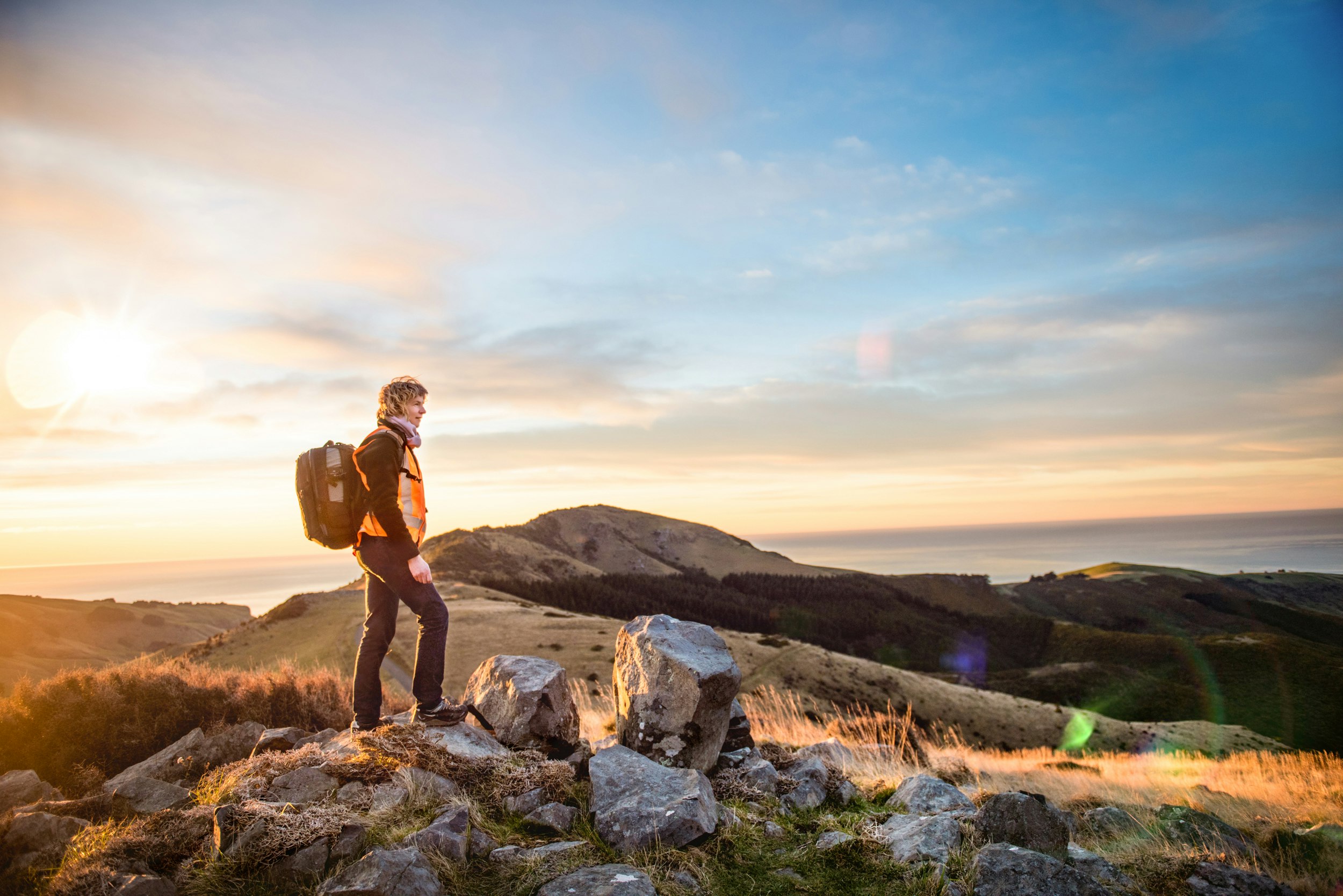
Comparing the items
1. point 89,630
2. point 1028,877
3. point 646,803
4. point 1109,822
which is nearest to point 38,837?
point 646,803

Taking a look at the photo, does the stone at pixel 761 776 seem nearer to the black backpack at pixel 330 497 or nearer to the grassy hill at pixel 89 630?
the black backpack at pixel 330 497

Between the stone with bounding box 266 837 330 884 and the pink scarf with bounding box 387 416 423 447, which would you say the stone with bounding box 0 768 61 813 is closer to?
the stone with bounding box 266 837 330 884

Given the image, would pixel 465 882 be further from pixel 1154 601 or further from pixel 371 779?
pixel 1154 601

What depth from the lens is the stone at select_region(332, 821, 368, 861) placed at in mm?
4477

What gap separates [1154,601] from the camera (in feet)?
355

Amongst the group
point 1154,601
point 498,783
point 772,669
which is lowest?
point 1154,601

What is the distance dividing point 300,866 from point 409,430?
3590mm

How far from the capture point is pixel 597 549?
127m

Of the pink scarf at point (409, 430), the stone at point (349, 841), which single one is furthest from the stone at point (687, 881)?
the pink scarf at point (409, 430)

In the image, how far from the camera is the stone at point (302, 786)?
5.17 m

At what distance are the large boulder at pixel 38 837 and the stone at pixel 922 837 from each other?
6.77 m

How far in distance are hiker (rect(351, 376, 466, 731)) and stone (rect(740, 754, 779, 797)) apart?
3.16 metres

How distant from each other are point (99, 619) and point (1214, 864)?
7323cm

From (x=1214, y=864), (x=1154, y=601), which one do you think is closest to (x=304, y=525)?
(x=1214, y=864)
